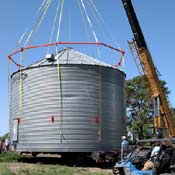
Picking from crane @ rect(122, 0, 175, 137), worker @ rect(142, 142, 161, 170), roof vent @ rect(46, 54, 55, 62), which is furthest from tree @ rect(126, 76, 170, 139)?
worker @ rect(142, 142, 161, 170)

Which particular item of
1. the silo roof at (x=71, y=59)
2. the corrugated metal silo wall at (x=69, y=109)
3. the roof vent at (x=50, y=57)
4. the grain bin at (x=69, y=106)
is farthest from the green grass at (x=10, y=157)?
the roof vent at (x=50, y=57)

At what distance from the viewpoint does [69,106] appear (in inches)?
856

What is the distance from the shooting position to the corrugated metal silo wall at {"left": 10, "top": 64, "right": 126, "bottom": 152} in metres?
21.7

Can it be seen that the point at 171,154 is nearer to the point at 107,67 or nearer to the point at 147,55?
the point at 107,67

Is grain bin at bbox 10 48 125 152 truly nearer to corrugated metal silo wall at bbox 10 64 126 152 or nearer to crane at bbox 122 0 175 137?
corrugated metal silo wall at bbox 10 64 126 152

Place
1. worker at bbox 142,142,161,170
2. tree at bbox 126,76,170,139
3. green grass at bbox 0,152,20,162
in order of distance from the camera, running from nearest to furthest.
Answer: worker at bbox 142,142,161,170, green grass at bbox 0,152,20,162, tree at bbox 126,76,170,139

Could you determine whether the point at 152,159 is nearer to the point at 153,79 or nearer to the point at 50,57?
the point at 50,57

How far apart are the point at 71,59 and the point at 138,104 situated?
103 feet

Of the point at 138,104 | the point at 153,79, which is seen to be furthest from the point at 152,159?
the point at 138,104

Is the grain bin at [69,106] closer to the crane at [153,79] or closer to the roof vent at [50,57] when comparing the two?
the roof vent at [50,57]

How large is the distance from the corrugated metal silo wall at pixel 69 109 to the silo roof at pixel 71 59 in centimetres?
41

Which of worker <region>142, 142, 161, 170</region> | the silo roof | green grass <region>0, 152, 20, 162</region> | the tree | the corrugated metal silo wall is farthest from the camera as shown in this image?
the tree

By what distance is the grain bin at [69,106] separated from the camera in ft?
71.2

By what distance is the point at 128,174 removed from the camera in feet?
41.3
